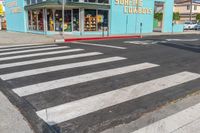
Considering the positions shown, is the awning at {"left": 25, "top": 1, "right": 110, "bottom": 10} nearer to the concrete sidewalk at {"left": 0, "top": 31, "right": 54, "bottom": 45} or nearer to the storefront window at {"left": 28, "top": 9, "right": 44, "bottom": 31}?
the storefront window at {"left": 28, "top": 9, "right": 44, "bottom": 31}

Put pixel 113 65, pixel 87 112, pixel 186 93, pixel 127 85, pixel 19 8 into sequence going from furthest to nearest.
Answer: pixel 19 8 → pixel 113 65 → pixel 127 85 → pixel 186 93 → pixel 87 112

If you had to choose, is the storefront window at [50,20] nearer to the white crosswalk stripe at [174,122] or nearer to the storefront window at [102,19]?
the storefront window at [102,19]

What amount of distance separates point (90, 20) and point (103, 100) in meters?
18.6

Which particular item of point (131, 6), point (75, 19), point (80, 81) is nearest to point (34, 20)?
point (75, 19)

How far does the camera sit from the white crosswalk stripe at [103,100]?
4254 millimetres

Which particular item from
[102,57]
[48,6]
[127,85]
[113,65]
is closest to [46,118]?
[127,85]

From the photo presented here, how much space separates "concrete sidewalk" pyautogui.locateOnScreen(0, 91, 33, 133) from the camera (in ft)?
12.2

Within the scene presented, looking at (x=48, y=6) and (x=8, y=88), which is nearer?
(x=8, y=88)

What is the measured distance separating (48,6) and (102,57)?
13.1 metres

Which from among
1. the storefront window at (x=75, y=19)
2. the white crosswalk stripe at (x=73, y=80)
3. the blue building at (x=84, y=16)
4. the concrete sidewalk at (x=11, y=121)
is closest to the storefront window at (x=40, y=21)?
the blue building at (x=84, y=16)

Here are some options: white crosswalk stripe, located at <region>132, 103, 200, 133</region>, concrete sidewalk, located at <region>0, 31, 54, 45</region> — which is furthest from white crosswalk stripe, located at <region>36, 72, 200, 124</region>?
concrete sidewalk, located at <region>0, 31, 54, 45</region>

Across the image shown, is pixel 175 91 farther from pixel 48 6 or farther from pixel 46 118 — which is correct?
pixel 48 6

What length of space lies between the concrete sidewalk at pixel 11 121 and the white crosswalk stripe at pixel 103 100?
356mm

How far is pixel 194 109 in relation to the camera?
4652 millimetres
